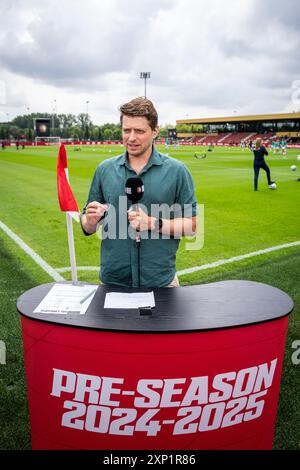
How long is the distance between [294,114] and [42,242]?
7846 centimetres

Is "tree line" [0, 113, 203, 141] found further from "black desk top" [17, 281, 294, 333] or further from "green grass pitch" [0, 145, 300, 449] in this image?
"black desk top" [17, 281, 294, 333]

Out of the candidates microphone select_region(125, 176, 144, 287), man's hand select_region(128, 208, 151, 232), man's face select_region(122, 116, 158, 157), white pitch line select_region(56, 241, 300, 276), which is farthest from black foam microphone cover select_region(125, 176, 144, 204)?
white pitch line select_region(56, 241, 300, 276)

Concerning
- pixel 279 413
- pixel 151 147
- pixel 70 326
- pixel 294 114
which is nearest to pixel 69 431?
pixel 70 326

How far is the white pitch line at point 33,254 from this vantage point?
6.14m

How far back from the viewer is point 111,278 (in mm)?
3127

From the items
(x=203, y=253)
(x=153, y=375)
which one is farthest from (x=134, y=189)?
(x=203, y=253)

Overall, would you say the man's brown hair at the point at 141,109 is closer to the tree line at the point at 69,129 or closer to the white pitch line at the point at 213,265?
the white pitch line at the point at 213,265

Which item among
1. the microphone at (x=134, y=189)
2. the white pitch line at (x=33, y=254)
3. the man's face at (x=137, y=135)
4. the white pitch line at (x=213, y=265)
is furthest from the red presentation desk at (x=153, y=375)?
the white pitch line at (x=213, y=265)

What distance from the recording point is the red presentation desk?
2.34 metres

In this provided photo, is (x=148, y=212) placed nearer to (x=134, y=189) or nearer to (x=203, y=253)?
(x=134, y=189)

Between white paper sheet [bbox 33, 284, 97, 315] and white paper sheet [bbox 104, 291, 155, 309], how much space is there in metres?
0.13

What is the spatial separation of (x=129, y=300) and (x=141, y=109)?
1257 mm

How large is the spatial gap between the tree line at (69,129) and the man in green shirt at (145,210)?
321 ft
